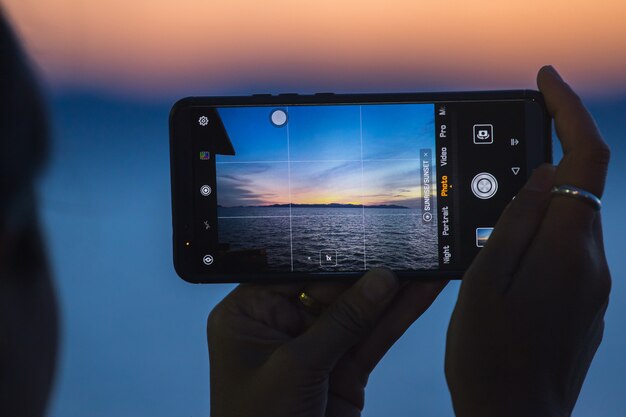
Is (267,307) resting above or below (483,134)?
below

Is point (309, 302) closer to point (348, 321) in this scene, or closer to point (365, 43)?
point (348, 321)

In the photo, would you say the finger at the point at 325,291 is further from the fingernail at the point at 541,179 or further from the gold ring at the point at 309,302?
the fingernail at the point at 541,179

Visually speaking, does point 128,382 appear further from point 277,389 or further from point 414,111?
point 414,111

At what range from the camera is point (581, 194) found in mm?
367

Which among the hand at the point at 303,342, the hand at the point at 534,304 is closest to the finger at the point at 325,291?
the hand at the point at 303,342

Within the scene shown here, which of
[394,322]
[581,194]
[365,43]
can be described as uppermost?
[365,43]

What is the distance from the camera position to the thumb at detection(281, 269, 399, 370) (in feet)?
1.40

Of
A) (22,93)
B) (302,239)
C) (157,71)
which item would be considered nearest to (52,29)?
(157,71)

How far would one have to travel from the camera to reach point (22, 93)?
33cm

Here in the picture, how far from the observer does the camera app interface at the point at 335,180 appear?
446 millimetres

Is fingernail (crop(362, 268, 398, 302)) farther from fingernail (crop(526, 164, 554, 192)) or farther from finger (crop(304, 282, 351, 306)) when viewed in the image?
fingernail (crop(526, 164, 554, 192))

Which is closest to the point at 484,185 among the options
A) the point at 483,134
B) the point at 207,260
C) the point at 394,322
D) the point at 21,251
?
the point at 483,134

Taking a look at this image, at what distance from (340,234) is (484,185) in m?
0.14

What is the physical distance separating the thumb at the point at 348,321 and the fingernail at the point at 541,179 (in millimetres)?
141
